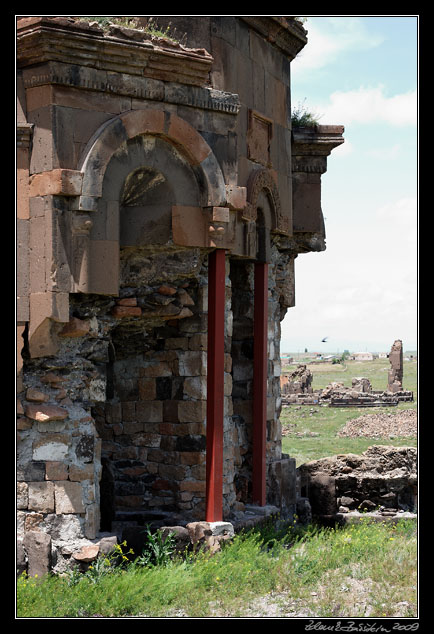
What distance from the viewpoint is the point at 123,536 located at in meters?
10.4

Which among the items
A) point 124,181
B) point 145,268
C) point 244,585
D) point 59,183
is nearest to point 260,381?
point 145,268

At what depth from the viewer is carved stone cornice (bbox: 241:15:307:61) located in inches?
485

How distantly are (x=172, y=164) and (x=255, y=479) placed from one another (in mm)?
4796

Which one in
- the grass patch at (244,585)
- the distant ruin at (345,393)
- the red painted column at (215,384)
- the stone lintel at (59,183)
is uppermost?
the stone lintel at (59,183)

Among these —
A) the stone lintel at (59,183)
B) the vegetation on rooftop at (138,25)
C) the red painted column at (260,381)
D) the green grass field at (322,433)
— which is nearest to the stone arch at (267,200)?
the red painted column at (260,381)

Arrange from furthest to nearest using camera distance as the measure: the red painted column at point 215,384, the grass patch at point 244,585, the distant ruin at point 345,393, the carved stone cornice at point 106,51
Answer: the distant ruin at point 345,393
the red painted column at point 215,384
the carved stone cornice at point 106,51
the grass patch at point 244,585

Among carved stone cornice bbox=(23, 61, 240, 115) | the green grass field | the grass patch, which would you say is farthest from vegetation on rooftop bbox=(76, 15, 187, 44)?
the green grass field

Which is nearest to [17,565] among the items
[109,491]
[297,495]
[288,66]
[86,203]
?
[109,491]

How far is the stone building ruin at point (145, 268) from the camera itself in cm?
964

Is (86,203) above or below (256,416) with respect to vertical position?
above

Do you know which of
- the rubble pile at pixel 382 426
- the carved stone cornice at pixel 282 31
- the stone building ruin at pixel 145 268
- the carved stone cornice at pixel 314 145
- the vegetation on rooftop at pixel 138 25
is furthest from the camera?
the rubble pile at pixel 382 426

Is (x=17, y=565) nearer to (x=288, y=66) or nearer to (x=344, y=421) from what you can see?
(x=288, y=66)

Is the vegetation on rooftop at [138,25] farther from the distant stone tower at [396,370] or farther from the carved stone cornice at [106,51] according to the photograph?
the distant stone tower at [396,370]

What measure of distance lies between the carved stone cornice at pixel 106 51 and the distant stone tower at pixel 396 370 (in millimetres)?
31371
